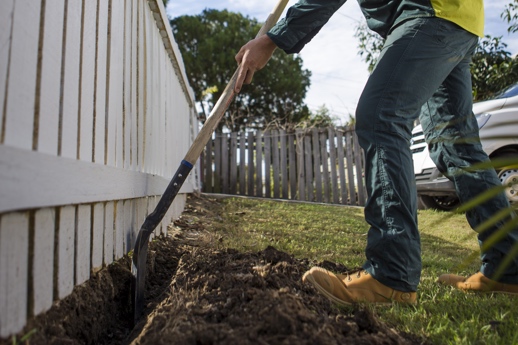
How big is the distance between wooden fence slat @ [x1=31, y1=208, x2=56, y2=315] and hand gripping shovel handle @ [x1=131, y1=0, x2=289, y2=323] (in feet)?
2.00

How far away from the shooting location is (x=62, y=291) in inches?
56.7

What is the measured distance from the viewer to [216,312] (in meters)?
1.39

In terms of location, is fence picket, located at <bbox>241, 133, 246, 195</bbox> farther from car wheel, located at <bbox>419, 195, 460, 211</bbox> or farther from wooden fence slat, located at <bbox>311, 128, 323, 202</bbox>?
car wheel, located at <bbox>419, 195, 460, 211</bbox>

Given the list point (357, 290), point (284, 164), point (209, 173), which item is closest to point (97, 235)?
point (357, 290)

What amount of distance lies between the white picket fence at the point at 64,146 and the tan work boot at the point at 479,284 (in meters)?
1.67

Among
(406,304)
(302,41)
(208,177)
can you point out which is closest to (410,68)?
(302,41)

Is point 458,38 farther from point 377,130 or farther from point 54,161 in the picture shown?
point 54,161

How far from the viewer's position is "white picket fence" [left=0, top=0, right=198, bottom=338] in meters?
1.12

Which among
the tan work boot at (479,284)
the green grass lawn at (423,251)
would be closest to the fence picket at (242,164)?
the green grass lawn at (423,251)

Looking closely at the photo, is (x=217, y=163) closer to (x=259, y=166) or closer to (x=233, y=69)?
(x=259, y=166)

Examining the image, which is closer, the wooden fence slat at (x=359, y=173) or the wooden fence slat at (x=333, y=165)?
the wooden fence slat at (x=359, y=173)

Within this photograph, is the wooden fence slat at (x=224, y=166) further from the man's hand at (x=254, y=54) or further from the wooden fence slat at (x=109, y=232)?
the wooden fence slat at (x=109, y=232)

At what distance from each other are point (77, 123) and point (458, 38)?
1607mm

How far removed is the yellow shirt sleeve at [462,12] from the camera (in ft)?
6.15
